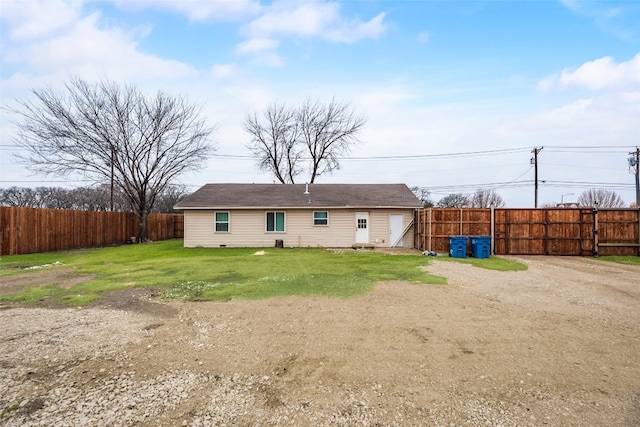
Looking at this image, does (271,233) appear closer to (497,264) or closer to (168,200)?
(497,264)

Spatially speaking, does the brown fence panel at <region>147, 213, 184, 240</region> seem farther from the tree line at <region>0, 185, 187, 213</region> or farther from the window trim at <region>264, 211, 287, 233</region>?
the window trim at <region>264, 211, 287, 233</region>

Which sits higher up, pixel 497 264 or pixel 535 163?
pixel 535 163

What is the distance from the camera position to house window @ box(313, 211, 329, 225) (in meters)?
18.8

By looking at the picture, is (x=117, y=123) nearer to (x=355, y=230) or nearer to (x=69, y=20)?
(x=69, y=20)

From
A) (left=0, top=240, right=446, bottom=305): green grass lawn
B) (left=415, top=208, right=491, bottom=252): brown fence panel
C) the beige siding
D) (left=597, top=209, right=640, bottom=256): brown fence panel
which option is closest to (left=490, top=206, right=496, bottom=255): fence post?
(left=415, top=208, right=491, bottom=252): brown fence panel

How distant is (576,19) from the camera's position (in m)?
10.9

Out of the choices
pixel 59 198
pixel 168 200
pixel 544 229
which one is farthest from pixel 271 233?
pixel 168 200

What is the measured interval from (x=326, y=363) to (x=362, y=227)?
15.1m

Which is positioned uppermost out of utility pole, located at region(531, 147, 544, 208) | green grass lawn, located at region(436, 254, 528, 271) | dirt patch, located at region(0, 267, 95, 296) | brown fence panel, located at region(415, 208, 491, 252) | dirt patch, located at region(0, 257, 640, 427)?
utility pole, located at region(531, 147, 544, 208)

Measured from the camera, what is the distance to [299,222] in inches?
A: 739

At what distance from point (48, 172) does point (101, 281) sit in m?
16.1

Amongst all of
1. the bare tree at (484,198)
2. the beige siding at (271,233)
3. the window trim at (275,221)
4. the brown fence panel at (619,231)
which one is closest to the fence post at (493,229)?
the brown fence panel at (619,231)

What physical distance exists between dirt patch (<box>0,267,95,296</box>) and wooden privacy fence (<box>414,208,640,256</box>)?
45.6ft

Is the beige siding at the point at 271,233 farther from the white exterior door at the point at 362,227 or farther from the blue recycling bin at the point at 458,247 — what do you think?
the blue recycling bin at the point at 458,247
